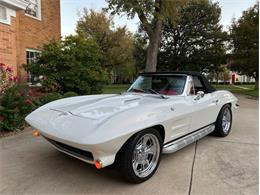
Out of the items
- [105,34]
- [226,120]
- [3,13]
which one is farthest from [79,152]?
[105,34]

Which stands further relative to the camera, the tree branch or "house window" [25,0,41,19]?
the tree branch

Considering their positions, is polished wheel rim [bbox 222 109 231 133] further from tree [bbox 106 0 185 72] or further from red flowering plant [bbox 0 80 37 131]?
tree [bbox 106 0 185 72]

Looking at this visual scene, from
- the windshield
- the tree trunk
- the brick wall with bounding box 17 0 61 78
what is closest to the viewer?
the windshield

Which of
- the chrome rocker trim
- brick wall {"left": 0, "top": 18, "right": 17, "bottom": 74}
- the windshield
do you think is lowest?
the chrome rocker trim

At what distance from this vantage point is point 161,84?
382 cm

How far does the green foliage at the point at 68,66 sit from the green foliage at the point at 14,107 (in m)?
2.67

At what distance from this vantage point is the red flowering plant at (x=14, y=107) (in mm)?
4543

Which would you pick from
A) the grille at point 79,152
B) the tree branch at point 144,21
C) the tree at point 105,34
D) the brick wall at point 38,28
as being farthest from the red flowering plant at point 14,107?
the tree at point 105,34

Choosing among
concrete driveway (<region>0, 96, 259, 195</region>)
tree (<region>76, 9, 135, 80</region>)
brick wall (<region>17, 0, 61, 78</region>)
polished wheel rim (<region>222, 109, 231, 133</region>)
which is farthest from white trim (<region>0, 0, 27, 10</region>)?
tree (<region>76, 9, 135, 80</region>)

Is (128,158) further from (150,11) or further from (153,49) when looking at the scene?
(150,11)

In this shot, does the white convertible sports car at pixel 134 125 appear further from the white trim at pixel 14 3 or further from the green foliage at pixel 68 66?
the white trim at pixel 14 3

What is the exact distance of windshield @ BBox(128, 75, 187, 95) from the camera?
362cm

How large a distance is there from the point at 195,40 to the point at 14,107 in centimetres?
2140

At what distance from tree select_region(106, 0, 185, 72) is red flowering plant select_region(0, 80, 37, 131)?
27.1 feet
